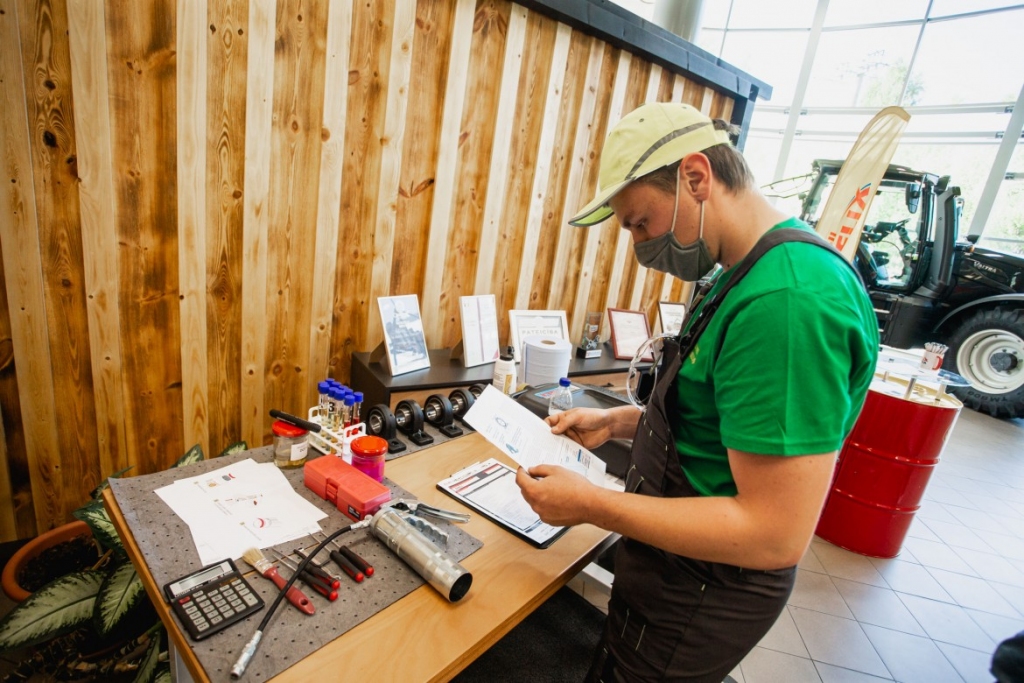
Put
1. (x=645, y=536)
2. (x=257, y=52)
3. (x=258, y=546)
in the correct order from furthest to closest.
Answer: (x=257, y=52) < (x=258, y=546) < (x=645, y=536)

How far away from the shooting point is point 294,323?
6.28 ft

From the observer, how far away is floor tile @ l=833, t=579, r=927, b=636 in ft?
7.44

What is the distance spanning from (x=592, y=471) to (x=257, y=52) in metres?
1.73

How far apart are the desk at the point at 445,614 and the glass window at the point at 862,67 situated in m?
9.38

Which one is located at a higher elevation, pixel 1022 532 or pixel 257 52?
pixel 257 52

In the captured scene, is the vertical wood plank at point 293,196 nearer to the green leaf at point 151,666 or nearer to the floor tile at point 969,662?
the green leaf at point 151,666

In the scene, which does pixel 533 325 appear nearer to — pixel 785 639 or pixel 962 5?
pixel 785 639

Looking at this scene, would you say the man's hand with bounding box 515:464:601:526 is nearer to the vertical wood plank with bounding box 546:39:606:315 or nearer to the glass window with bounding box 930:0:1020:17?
the vertical wood plank with bounding box 546:39:606:315

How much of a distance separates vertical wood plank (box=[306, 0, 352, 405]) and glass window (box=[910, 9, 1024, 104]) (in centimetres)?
902

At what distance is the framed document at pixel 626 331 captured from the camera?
9.10 ft

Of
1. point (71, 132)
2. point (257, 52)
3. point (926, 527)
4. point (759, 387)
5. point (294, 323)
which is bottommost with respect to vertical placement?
point (926, 527)

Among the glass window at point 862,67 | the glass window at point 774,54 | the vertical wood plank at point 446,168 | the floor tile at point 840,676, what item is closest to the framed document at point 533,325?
the vertical wood plank at point 446,168

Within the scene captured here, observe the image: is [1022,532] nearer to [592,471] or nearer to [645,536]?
[592,471]

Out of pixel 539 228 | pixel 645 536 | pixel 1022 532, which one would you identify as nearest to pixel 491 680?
pixel 645 536
